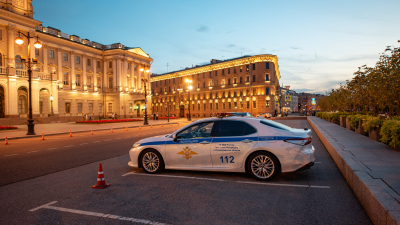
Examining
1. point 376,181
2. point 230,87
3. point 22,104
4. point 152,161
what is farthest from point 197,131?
point 230,87

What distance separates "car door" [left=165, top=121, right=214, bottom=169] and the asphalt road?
34 centimetres

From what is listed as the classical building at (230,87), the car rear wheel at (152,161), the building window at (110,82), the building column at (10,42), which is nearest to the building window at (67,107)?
the building window at (110,82)

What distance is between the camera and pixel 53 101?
47688 mm

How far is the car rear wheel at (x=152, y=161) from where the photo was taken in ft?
22.5

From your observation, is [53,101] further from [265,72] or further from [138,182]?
[265,72]

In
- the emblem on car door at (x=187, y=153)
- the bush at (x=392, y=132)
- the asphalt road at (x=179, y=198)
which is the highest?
the bush at (x=392, y=132)

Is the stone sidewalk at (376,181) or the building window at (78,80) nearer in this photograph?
the stone sidewalk at (376,181)

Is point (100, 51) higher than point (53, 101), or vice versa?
point (100, 51)

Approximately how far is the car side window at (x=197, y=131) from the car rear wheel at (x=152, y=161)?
0.83m

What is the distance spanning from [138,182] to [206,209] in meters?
2.39

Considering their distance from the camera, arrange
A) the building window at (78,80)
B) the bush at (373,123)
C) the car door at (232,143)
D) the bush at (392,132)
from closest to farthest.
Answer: the car door at (232,143) < the bush at (392,132) < the bush at (373,123) < the building window at (78,80)

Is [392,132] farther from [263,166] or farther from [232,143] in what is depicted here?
[232,143]

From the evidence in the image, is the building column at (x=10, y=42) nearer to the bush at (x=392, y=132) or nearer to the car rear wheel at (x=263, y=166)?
the car rear wheel at (x=263, y=166)

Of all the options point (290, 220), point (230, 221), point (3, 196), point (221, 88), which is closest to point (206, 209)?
point (230, 221)
